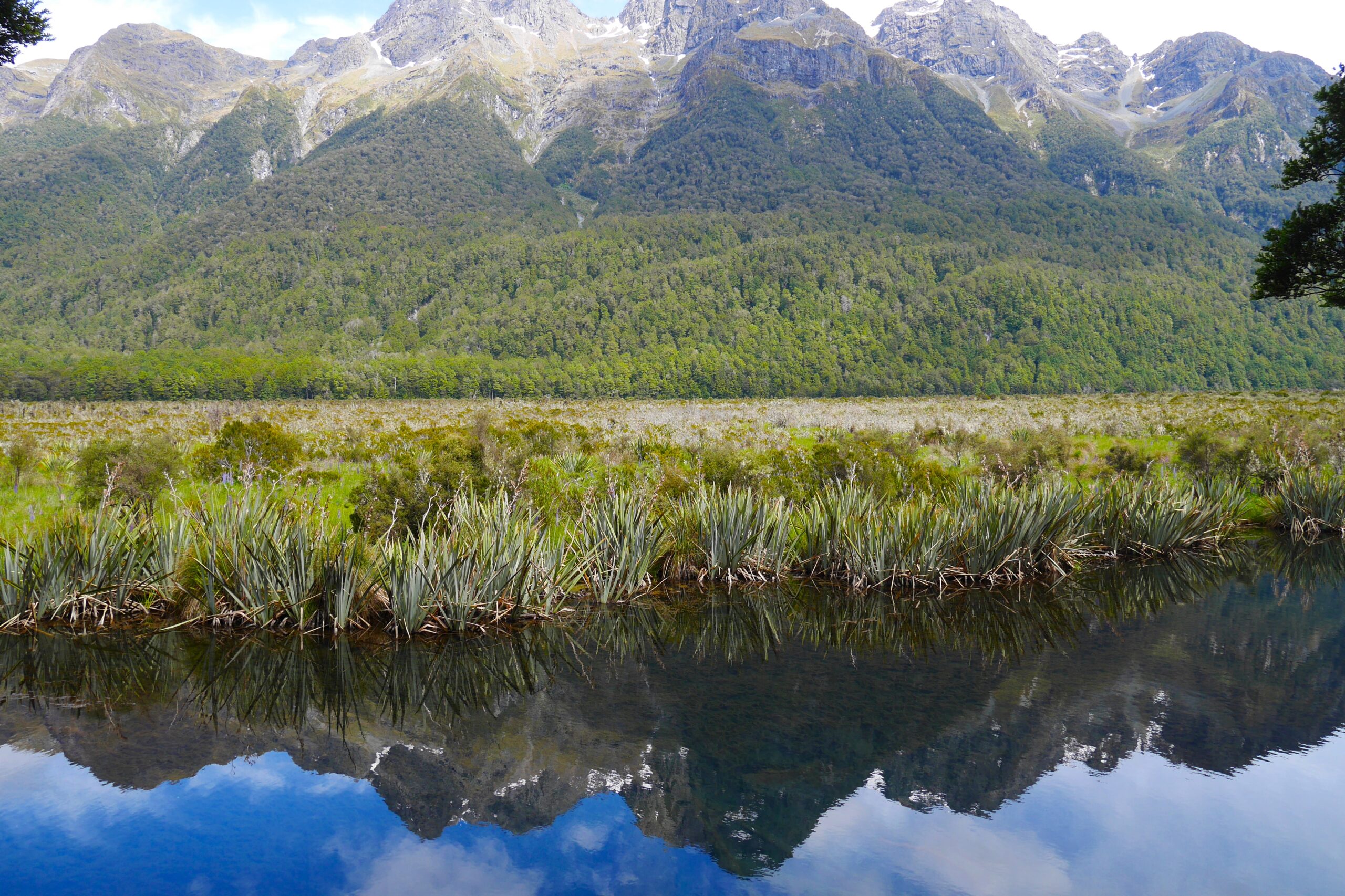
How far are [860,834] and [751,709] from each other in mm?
1655

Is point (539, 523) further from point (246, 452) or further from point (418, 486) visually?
point (246, 452)

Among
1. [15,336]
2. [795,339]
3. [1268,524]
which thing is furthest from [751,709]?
[15,336]

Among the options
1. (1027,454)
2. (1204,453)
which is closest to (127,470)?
(1027,454)

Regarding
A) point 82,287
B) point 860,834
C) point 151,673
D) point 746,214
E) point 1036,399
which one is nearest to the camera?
point 860,834

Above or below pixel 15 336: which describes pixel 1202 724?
above

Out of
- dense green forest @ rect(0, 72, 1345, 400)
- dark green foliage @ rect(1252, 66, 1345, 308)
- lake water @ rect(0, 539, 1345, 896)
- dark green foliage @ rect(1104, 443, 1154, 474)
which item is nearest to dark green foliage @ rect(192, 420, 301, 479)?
lake water @ rect(0, 539, 1345, 896)

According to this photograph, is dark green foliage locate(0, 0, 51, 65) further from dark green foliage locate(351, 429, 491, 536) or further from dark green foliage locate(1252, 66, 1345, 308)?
dark green foliage locate(1252, 66, 1345, 308)

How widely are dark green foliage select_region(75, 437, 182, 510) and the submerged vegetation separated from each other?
0.15 feet

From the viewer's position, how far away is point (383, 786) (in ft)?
16.0

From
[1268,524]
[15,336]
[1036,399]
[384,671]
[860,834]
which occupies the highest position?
[860,834]

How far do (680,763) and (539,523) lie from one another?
422 centimetres

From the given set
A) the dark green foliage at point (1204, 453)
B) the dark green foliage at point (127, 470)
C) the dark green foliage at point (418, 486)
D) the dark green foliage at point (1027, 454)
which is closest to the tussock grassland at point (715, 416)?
the dark green foliage at point (1027, 454)

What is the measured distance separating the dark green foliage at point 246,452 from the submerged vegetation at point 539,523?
0.07m

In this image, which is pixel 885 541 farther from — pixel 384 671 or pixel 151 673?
pixel 151 673
